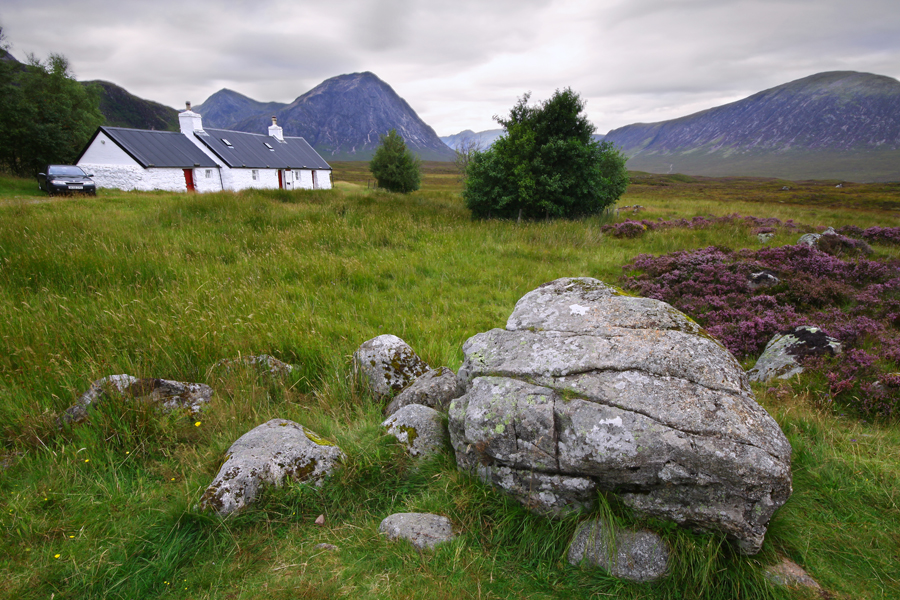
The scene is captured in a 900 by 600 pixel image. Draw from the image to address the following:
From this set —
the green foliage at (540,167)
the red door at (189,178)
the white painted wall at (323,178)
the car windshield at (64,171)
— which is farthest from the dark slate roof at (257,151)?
the green foliage at (540,167)

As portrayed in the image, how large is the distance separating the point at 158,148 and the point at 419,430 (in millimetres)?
46305

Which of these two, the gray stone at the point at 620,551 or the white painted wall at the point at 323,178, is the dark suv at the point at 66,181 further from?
the gray stone at the point at 620,551

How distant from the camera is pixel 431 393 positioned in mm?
4266

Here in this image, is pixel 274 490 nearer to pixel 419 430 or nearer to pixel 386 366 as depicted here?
pixel 419 430

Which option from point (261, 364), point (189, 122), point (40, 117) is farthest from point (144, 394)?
point (40, 117)

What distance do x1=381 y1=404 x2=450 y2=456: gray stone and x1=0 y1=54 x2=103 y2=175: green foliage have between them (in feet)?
167

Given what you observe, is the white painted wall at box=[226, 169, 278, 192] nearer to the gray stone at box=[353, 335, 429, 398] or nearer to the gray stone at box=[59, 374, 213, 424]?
A: the gray stone at box=[59, 374, 213, 424]

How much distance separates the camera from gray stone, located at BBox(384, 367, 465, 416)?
13.9 ft

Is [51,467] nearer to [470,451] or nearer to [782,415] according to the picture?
[470,451]

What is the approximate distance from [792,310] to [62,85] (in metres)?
60.2

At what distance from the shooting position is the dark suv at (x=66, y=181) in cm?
2395

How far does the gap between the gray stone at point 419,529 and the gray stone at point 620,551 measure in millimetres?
907

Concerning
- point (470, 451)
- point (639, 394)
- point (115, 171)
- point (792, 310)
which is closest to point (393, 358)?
point (470, 451)

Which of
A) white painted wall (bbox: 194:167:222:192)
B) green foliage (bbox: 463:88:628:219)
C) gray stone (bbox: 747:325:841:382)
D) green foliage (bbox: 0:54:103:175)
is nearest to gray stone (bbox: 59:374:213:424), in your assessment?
gray stone (bbox: 747:325:841:382)
